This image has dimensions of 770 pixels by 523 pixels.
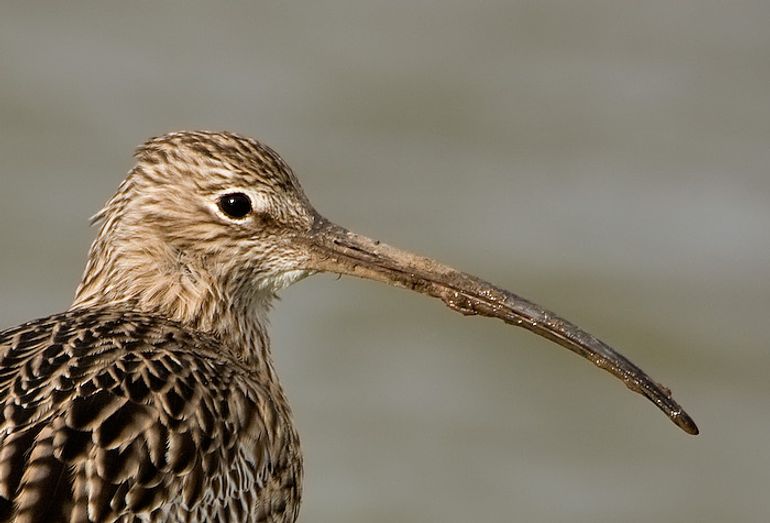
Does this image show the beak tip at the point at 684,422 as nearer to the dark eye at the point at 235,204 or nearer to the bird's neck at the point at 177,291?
the bird's neck at the point at 177,291

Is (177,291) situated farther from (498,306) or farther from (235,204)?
(498,306)

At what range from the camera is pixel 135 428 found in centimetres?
812

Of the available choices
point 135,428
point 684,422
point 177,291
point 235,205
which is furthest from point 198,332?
point 684,422

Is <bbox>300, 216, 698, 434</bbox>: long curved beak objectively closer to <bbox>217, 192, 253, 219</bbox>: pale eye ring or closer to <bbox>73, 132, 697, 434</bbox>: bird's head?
<bbox>73, 132, 697, 434</bbox>: bird's head

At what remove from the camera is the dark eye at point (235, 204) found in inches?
365

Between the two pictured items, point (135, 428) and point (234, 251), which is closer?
point (135, 428)

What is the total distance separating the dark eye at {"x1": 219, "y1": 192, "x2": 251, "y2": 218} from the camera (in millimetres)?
9281

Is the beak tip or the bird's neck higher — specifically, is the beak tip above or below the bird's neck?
below

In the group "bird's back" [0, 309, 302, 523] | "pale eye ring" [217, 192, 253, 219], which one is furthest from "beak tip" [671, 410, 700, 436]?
"pale eye ring" [217, 192, 253, 219]

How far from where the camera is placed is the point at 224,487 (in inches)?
333

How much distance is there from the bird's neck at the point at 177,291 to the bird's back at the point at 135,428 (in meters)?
0.12

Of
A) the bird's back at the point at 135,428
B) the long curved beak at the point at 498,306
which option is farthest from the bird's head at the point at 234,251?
the bird's back at the point at 135,428

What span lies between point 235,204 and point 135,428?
1530 mm

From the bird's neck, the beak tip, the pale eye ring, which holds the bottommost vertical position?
the beak tip
